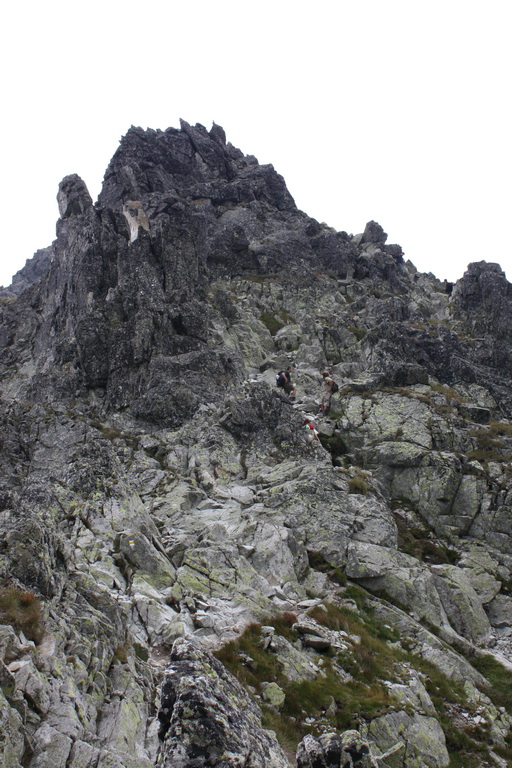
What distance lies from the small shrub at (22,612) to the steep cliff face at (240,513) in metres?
0.05

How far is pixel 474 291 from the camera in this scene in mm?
68125

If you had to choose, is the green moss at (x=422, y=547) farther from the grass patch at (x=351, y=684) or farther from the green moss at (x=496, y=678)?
the grass patch at (x=351, y=684)

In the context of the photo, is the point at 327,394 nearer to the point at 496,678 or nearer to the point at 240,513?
the point at 240,513

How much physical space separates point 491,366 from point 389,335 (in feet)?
47.1

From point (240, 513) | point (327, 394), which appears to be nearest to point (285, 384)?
point (327, 394)

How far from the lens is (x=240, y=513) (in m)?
25.9

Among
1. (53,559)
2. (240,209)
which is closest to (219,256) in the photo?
(240,209)

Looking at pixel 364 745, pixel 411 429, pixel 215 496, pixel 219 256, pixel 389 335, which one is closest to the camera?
pixel 364 745

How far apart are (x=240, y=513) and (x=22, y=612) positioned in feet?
51.8

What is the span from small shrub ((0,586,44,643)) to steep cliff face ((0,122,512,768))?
0.05m

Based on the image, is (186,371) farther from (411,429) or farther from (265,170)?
(265,170)

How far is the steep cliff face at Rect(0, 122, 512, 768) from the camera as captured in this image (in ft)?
34.4

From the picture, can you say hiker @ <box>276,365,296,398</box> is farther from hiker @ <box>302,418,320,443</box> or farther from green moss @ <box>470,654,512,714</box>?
green moss @ <box>470,654,512,714</box>

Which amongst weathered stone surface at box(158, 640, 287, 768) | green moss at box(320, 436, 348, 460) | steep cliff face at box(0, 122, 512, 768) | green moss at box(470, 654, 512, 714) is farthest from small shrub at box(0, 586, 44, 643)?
green moss at box(320, 436, 348, 460)
